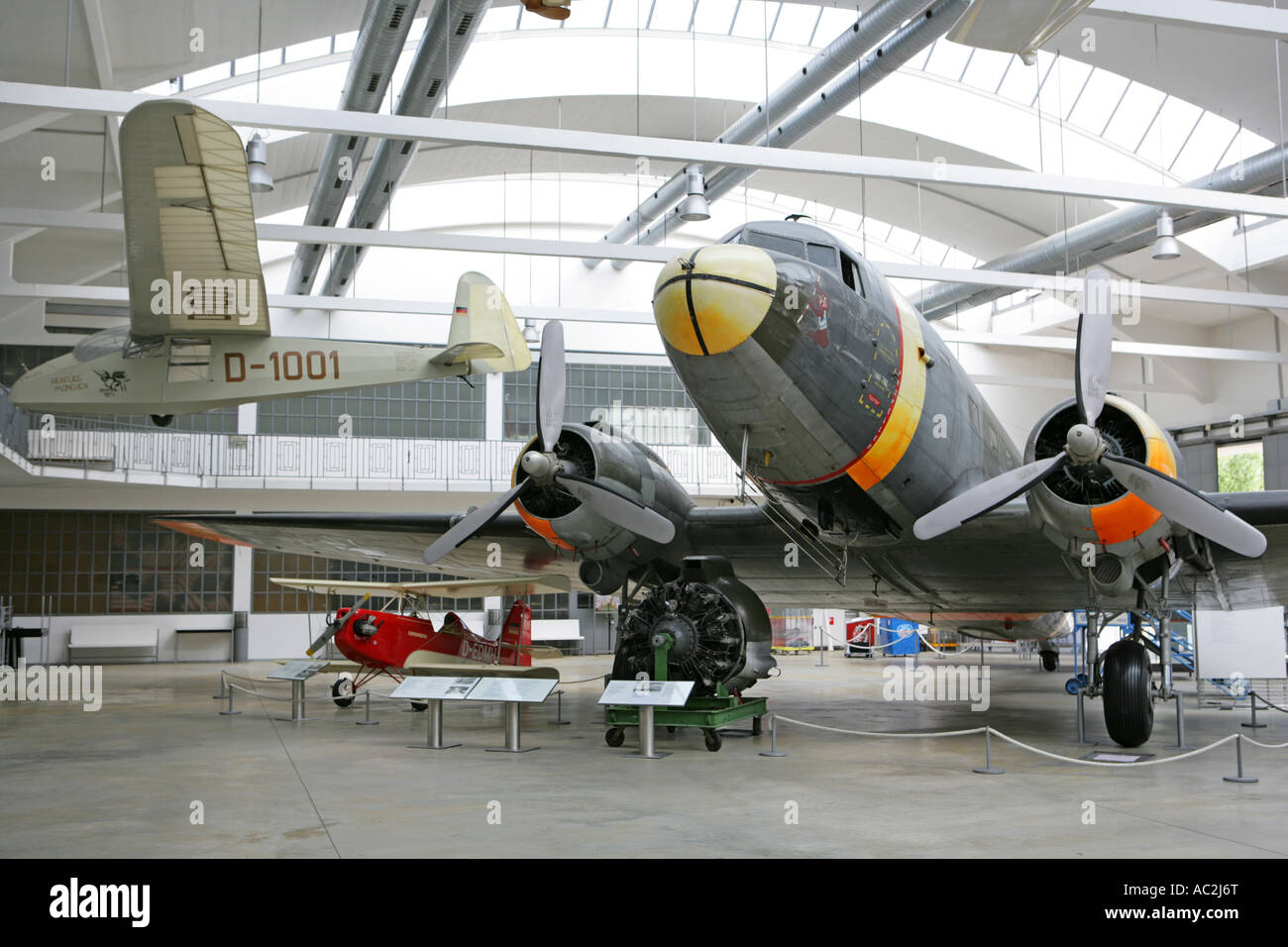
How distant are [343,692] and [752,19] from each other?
51.2 feet

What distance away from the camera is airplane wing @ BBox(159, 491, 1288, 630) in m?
10.8

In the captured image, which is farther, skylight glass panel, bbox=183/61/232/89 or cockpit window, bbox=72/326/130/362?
skylight glass panel, bbox=183/61/232/89

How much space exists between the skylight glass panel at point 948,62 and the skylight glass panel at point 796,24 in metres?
3.27

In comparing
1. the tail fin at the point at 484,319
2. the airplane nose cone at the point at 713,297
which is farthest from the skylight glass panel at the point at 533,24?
the airplane nose cone at the point at 713,297

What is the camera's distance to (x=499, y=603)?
3234cm

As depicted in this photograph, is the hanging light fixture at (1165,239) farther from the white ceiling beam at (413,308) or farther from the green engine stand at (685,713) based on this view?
the green engine stand at (685,713)

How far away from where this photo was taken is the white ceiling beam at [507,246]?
14.9m

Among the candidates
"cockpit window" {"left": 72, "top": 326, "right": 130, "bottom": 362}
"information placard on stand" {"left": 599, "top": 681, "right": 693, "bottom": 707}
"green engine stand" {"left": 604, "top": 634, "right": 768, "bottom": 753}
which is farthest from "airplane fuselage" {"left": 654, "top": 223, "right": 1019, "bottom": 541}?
"cockpit window" {"left": 72, "top": 326, "right": 130, "bottom": 362}

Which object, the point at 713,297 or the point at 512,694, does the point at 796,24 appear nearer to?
the point at 713,297

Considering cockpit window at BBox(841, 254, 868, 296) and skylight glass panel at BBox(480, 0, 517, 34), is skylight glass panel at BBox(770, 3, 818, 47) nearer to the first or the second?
skylight glass panel at BBox(480, 0, 517, 34)

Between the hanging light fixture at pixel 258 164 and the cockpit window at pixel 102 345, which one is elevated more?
the hanging light fixture at pixel 258 164

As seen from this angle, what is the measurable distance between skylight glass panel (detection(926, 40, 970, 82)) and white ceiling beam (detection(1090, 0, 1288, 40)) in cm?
1279

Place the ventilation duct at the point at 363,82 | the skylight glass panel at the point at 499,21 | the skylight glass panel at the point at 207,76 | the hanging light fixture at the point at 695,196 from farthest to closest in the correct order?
the skylight glass panel at the point at 499,21 < the skylight glass panel at the point at 207,76 < the hanging light fixture at the point at 695,196 < the ventilation duct at the point at 363,82
